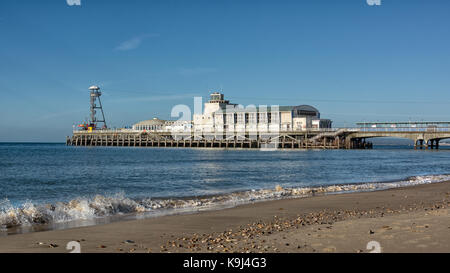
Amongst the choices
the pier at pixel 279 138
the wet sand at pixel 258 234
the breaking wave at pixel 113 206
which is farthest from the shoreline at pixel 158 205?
the pier at pixel 279 138

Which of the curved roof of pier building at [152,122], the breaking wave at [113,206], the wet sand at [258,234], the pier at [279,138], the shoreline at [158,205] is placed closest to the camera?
the wet sand at [258,234]

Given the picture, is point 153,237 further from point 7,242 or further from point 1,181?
point 1,181

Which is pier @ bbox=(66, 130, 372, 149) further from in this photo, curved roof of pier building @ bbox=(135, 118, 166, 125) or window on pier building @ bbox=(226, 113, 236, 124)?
curved roof of pier building @ bbox=(135, 118, 166, 125)

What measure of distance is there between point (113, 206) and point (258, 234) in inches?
212

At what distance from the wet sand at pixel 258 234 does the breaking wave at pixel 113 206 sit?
1605 millimetres

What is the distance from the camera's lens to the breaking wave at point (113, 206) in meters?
9.60

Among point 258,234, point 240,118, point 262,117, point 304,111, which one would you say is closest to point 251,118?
point 262,117

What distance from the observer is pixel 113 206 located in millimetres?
11297

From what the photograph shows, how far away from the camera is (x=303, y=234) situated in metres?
6.99

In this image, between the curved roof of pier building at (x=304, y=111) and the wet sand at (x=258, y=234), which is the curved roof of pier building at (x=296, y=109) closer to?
the curved roof of pier building at (x=304, y=111)

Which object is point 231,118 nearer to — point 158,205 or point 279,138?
point 279,138
